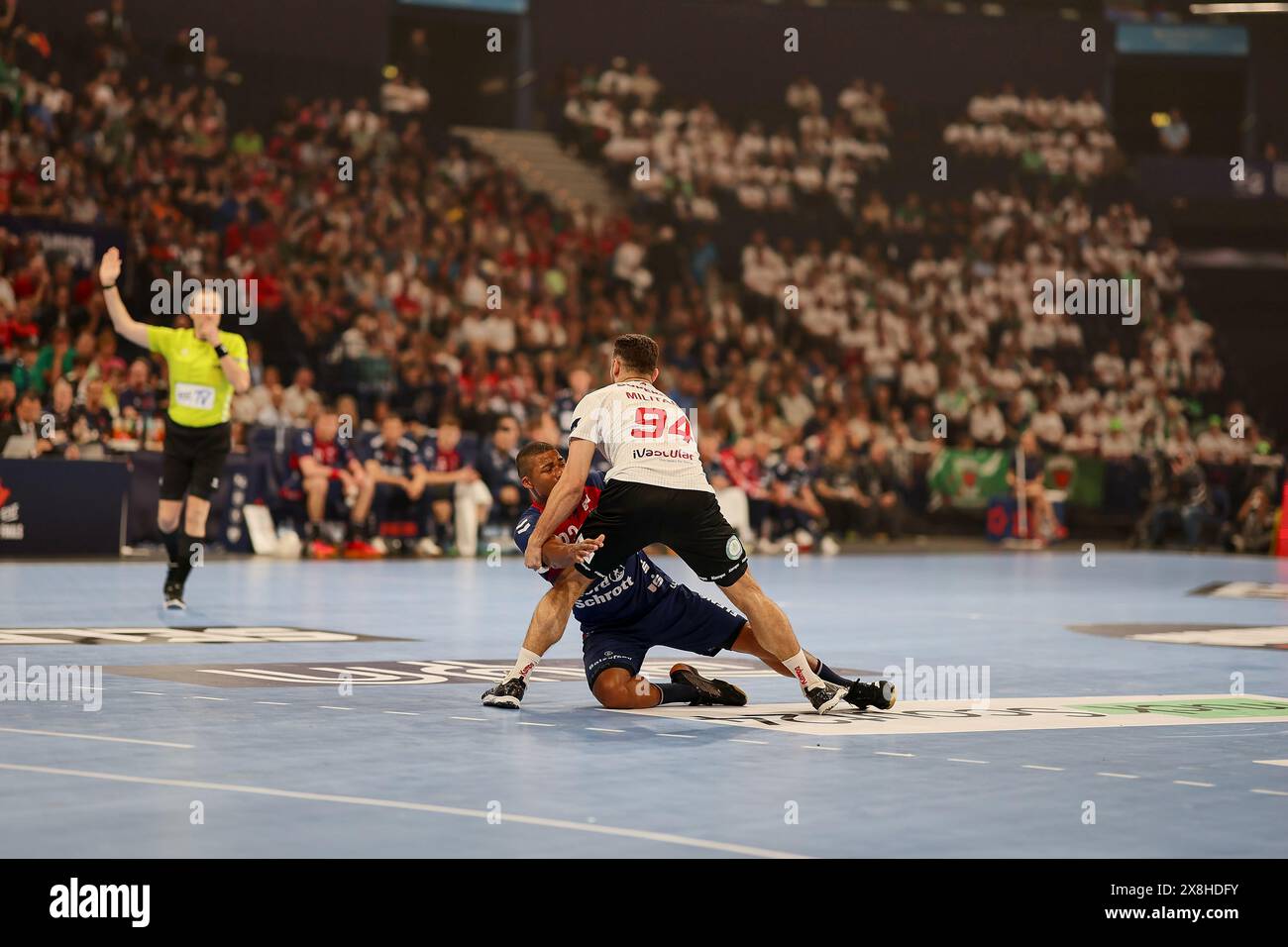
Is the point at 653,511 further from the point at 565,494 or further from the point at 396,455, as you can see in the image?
the point at 396,455

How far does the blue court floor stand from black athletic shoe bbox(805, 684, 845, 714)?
98mm

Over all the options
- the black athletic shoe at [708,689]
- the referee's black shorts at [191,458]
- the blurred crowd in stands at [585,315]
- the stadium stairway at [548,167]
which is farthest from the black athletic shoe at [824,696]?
the stadium stairway at [548,167]

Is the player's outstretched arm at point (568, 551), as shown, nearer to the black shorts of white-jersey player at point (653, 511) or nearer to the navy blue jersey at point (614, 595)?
the black shorts of white-jersey player at point (653, 511)

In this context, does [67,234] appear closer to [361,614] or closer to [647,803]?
[361,614]

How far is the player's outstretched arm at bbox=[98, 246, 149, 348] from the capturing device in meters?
12.2

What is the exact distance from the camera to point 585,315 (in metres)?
27.2

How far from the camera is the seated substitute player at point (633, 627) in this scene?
317 inches

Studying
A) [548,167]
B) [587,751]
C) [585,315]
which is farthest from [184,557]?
[548,167]

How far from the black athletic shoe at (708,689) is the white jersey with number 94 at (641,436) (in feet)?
2.97

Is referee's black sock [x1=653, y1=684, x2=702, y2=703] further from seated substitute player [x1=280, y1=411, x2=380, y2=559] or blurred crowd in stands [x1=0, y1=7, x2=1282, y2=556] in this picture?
seated substitute player [x1=280, y1=411, x2=380, y2=559]

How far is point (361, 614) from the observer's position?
13.1 m
